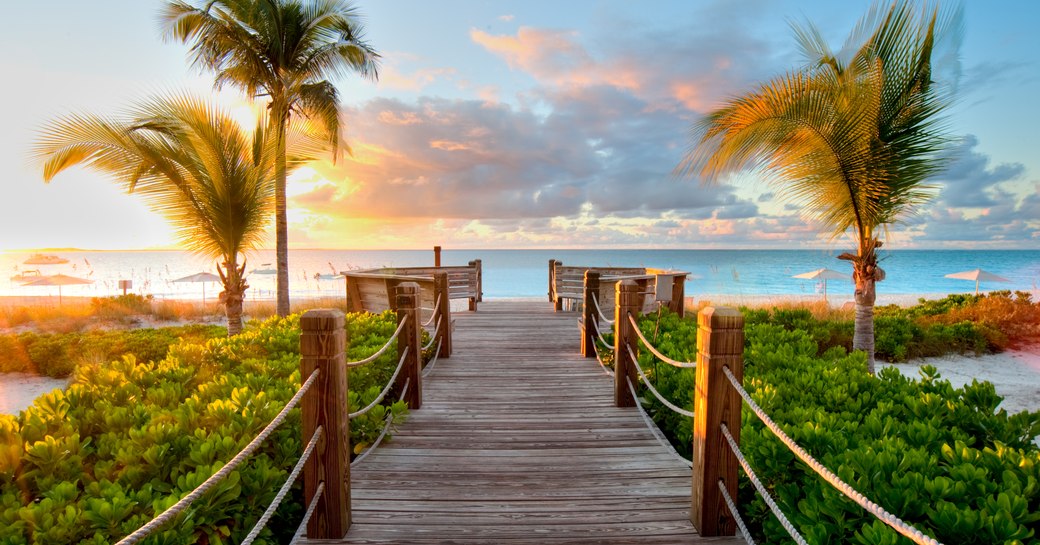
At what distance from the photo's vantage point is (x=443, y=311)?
22.6ft

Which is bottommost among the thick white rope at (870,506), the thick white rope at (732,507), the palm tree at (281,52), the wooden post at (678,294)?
the thick white rope at (732,507)

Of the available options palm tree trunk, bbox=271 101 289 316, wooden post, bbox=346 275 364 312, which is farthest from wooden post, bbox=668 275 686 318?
palm tree trunk, bbox=271 101 289 316

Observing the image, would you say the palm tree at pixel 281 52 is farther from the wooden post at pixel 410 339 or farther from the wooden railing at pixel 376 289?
the wooden post at pixel 410 339

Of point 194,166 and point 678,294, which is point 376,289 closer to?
point 194,166

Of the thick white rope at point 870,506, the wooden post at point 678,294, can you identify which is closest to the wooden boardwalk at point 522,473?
the thick white rope at point 870,506

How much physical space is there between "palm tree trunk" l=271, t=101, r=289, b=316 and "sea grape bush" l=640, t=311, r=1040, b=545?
9136 millimetres

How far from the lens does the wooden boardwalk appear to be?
2.79 meters

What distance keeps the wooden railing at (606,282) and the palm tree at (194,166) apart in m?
6.89

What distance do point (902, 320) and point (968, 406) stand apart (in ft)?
35.4

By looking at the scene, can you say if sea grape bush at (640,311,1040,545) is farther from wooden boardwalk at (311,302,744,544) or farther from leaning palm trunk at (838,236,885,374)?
leaning palm trunk at (838,236,885,374)

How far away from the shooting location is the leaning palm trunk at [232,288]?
31.0ft

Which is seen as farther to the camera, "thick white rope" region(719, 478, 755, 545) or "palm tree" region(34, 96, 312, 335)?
"palm tree" region(34, 96, 312, 335)

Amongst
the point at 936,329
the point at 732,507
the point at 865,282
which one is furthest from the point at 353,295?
the point at 936,329

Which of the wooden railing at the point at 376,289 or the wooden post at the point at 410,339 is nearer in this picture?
the wooden post at the point at 410,339
